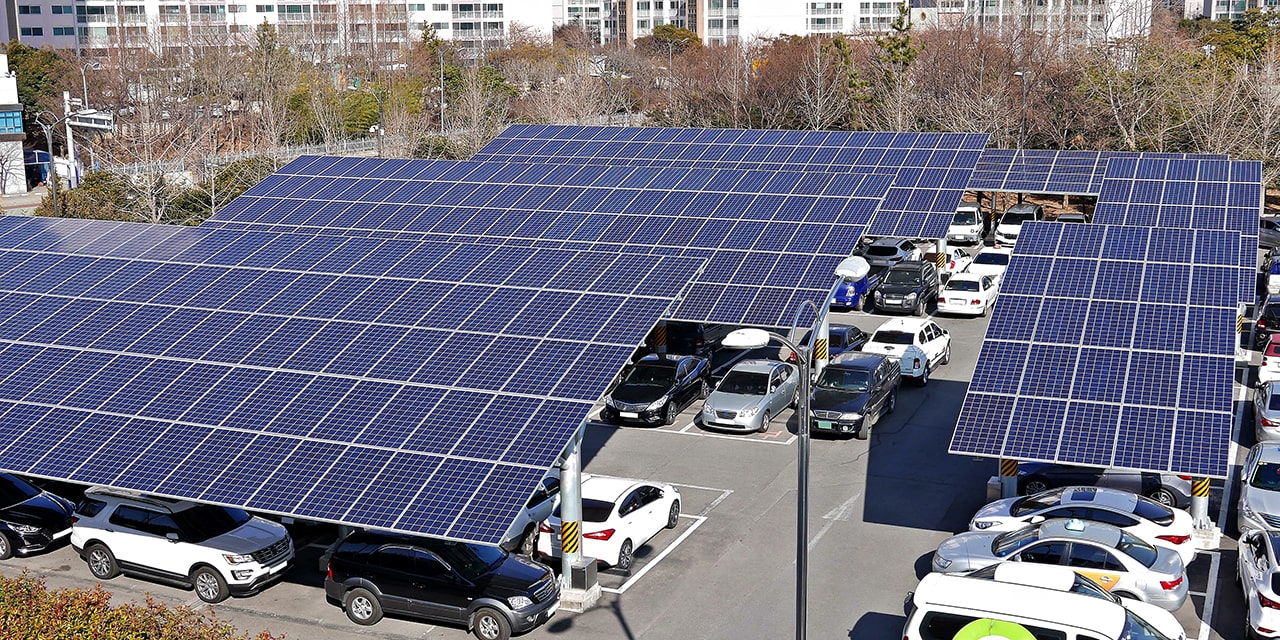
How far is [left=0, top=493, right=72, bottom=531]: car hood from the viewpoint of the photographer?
2284 centimetres

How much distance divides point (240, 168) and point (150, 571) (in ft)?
128

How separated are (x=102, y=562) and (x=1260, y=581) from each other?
18735 mm

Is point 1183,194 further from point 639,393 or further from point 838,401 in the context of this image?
point 639,393

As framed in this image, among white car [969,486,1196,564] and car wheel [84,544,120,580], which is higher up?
white car [969,486,1196,564]

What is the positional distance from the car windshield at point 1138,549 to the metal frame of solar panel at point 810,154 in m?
16.6

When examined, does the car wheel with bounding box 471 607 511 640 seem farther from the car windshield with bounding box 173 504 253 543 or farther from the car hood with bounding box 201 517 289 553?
the car windshield with bounding box 173 504 253 543

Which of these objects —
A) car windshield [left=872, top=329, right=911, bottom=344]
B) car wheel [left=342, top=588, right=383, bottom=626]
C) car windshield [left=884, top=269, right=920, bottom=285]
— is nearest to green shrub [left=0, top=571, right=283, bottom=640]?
car wheel [left=342, top=588, right=383, bottom=626]

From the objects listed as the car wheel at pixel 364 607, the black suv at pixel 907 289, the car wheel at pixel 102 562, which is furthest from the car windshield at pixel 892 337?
the car wheel at pixel 102 562

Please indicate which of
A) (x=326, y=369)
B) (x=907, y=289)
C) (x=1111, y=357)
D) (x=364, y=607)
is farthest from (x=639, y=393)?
(x=907, y=289)

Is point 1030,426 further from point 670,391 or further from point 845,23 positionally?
point 845,23

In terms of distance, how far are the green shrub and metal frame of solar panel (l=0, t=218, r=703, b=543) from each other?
11.4ft

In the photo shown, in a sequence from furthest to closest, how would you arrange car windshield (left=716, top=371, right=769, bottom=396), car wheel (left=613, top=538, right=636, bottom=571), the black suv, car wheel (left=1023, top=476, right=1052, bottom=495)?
the black suv
car windshield (left=716, top=371, right=769, bottom=396)
car wheel (left=1023, top=476, right=1052, bottom=495)
car wheel (left=613, top=538, right=636, bottom=571)

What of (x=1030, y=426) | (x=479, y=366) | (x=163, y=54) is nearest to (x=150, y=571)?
(x=479, y=366)

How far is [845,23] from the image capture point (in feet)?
471
